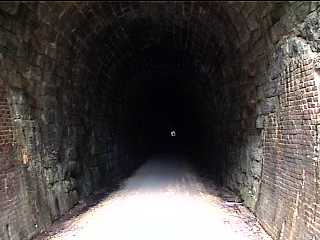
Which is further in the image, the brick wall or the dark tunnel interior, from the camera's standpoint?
the dark tunnel interior

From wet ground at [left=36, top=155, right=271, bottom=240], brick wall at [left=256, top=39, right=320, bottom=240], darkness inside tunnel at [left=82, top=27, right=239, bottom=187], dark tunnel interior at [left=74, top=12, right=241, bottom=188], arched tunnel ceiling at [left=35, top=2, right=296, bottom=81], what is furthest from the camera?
darkness inside tunnel at [left=82, top=27, right=239, bottom=187]

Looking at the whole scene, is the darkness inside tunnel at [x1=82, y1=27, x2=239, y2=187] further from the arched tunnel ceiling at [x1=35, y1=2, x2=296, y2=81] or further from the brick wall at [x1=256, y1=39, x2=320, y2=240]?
the brick wall at [x1=256, y1=39, x2=320, y2=240]

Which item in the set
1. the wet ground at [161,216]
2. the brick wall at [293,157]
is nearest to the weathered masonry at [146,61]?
the brick wall at [293,157]

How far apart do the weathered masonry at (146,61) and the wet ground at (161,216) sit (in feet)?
1.16

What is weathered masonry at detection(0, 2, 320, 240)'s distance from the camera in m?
5.25

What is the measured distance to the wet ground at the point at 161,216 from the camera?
643cm

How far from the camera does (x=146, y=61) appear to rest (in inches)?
494

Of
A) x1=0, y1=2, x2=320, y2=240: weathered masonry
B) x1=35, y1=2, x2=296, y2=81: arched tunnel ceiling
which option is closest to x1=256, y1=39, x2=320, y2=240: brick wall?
x1=0, y1=2, x2=320, y2=240: weathered masonry

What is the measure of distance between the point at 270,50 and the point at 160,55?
5.88 m

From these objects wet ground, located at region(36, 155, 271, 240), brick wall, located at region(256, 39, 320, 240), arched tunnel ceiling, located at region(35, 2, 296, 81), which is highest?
arched tunnel ceiling, located at region(35, 2, 296, 81)

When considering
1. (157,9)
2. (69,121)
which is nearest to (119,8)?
(157,9)

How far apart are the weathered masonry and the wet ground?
35 cm

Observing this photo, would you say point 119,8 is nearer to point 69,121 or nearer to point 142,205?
point 69,121

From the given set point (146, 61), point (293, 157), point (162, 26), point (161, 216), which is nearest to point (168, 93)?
point (146, 61)
